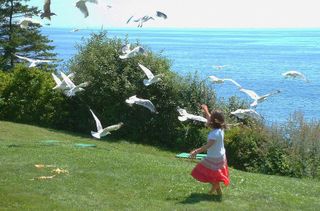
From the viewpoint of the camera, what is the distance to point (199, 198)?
8.48m

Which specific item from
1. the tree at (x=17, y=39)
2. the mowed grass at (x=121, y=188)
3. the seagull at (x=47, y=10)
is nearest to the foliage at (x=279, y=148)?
the mowed grass at (x=121, y=188)

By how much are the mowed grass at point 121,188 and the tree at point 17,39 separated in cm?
2510

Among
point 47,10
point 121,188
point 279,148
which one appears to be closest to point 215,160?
point 121,188

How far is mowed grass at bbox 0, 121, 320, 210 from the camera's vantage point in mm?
8016

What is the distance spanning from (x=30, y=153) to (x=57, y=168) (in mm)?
2123

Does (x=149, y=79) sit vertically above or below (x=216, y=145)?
above

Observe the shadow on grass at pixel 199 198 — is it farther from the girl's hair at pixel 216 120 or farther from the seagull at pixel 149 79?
the seagull at pixel 149 79

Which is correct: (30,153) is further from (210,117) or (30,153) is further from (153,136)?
(153,136)

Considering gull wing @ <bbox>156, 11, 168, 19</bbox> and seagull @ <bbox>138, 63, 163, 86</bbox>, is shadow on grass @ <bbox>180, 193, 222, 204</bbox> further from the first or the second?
gull wing @ <bbox>156, 11, 168, 19</bbox>

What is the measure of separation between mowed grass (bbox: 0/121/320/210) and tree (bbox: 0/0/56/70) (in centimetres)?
2510

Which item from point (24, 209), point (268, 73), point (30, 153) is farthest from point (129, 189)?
point (268, 73)

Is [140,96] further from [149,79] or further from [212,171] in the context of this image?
[212,171]

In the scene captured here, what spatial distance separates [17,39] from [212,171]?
30.0 m

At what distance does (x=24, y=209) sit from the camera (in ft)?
24.6
